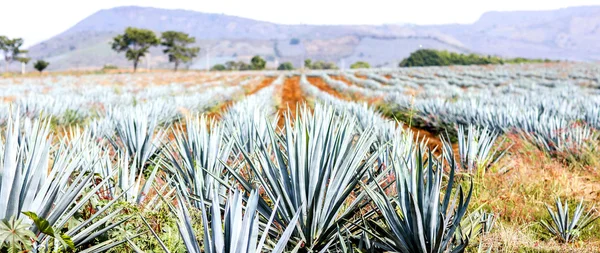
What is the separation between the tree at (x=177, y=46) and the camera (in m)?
66.5

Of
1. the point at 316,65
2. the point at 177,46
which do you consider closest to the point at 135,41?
the point at 177,46

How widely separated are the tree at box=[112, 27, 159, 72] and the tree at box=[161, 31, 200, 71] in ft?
20.9

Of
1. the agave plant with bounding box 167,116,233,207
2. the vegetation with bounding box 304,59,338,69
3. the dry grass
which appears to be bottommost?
the vegetation with bounding box 304,59,338,69

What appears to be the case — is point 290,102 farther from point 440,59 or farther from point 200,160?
point 440,59

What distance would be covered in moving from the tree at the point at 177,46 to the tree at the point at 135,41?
6380 mm

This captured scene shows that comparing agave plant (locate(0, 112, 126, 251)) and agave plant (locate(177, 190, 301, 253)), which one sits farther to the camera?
agave plant (locate(0, 112, 126, 251))

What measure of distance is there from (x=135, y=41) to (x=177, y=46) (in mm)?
9194

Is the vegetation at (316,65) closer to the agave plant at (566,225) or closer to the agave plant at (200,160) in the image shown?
the agave plant at (200,160)

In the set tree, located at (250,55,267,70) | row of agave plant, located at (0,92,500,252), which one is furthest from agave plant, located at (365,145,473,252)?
tree, located at (250,55,267,70)

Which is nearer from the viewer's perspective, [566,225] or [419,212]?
[419,212]

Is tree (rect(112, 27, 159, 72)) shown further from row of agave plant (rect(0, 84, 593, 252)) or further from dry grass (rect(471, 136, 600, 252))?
row of agave plant (rect(0, 84, 593, 252))

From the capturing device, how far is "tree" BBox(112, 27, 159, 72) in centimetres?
5756

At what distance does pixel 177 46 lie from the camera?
6731cm

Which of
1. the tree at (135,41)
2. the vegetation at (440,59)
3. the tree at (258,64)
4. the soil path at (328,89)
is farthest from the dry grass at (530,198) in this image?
the tree at (258,64)
